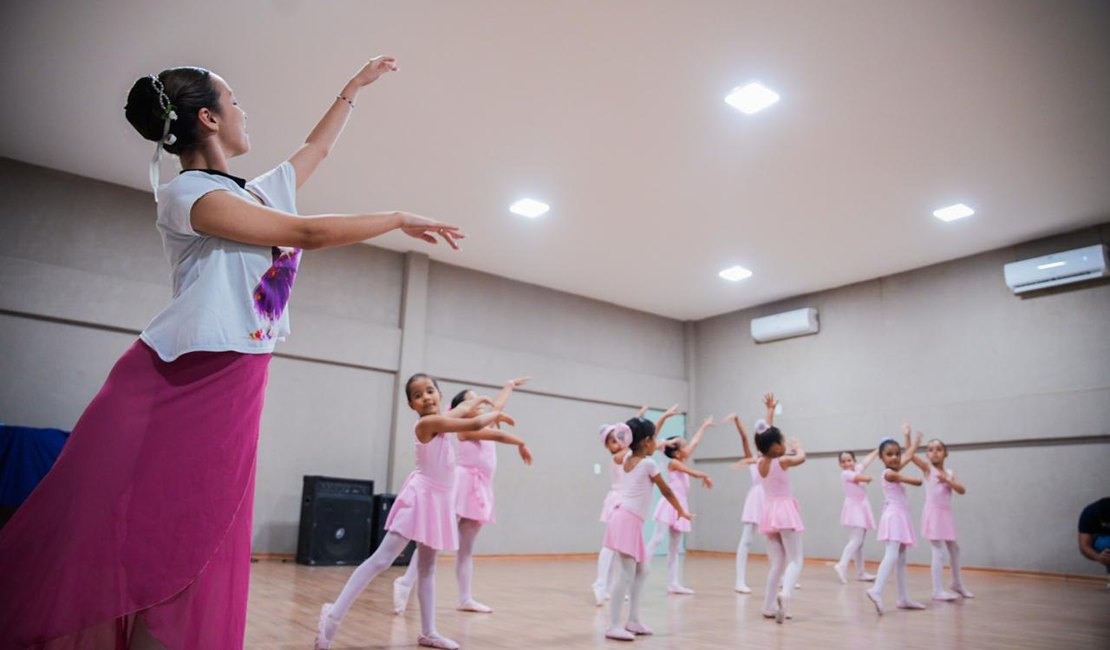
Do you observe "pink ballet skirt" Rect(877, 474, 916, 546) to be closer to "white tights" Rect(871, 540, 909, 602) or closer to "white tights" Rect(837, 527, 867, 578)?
"white tights" Rect(871, 540, 909, 602)

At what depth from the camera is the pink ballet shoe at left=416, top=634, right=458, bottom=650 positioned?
124 inches

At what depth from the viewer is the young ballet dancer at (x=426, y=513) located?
3.02m

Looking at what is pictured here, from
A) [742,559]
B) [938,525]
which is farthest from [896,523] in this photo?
[742,559]

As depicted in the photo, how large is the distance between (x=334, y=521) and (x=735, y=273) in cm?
579

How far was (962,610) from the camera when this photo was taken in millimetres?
4875

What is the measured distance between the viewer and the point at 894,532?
→ 5.21m

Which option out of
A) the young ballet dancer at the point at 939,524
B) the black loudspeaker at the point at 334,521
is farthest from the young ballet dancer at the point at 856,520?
the black loudspeaker at the point at 334,521

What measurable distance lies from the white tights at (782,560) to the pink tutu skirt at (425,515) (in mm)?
2132

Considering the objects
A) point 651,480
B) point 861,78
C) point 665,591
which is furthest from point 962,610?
point 861,78

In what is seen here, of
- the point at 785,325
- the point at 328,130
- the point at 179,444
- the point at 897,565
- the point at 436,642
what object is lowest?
the point at 436,642

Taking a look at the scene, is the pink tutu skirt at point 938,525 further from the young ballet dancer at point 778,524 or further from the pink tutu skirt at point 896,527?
the young ballet dancer at point 778,524

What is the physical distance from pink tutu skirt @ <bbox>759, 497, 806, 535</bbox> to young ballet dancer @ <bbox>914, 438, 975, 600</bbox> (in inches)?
71.6

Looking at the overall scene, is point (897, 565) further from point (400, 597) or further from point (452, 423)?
point (452, 423)

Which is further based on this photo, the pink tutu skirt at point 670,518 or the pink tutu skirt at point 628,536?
the pink tutu skirt at point 670,518
